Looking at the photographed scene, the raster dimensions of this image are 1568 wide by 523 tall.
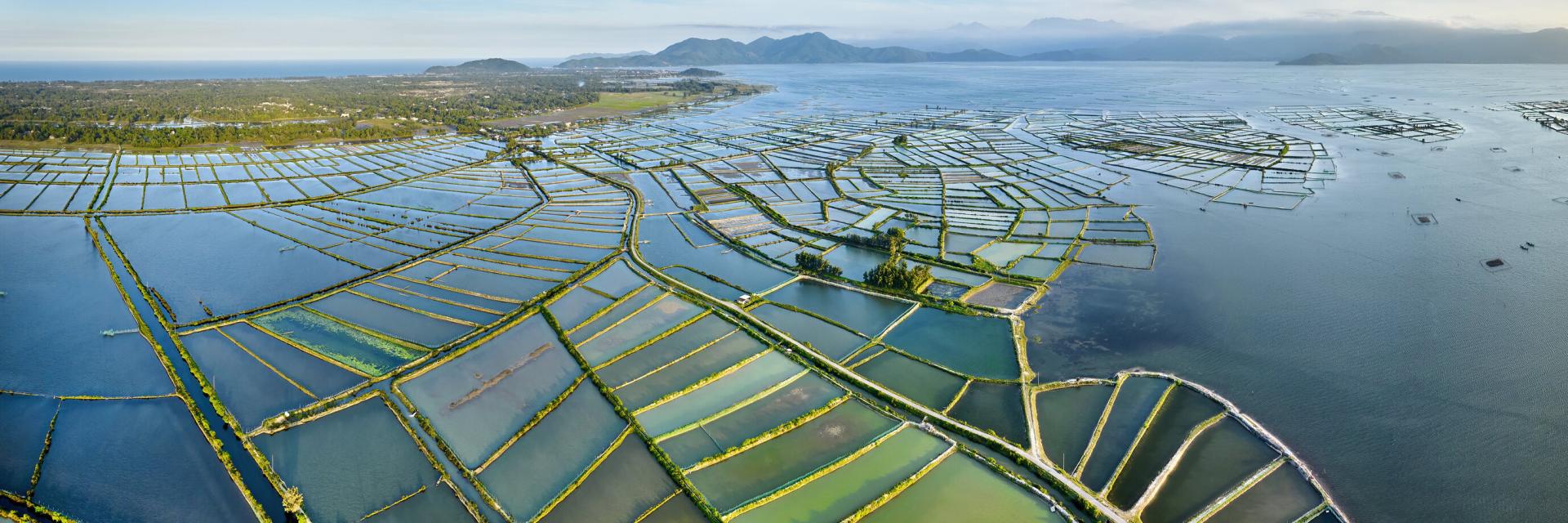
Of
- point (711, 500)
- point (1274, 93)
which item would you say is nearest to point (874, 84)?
point (1274, 93)

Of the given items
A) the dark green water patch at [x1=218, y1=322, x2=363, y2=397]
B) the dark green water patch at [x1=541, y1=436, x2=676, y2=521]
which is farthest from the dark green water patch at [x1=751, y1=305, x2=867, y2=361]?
the dark green water patch at [x1=218, y1=322, x2=363, y2=397]

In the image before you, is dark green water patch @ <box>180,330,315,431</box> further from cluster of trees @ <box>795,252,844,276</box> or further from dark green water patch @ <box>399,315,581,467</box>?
cluster of trees @ <box>795,252,844,276</box>

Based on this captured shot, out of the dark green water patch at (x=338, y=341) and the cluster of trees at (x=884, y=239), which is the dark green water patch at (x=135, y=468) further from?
the cluster of trees at (x=884, y=239)

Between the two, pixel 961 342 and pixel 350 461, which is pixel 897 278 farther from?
pixel 350 461

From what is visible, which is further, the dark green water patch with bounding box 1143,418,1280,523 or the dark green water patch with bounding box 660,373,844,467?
the dark green water patch with bounding box 660,373,844,467

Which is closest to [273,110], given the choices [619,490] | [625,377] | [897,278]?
[625,377]

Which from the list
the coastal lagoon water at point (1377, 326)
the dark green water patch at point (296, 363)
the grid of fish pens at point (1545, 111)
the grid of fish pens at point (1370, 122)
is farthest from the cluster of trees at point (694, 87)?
the grid of fish pens at point (1545, 111)

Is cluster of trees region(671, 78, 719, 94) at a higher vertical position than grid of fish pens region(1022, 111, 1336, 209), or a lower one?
higher
